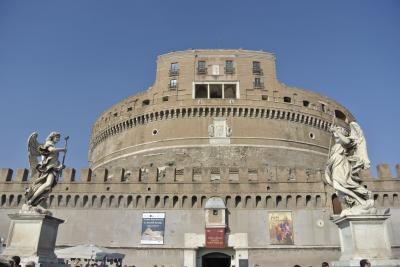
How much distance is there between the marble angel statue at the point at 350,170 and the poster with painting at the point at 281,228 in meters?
17.6

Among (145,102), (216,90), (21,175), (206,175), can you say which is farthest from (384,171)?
(21,175)

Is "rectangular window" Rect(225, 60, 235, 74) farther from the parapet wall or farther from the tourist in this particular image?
the tourist

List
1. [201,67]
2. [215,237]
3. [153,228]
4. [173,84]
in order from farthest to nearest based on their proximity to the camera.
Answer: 1. [201,67]
2. [173,84]
3. [153,228]
4. [215,237]

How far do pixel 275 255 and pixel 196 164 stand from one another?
11.1 m

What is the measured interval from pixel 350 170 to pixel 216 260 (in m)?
21.8

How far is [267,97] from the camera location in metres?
34.1

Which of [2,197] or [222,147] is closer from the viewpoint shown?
[2,197]

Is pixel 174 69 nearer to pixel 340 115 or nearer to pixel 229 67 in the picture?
pixel 229 67

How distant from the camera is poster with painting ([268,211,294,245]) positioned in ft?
76.4

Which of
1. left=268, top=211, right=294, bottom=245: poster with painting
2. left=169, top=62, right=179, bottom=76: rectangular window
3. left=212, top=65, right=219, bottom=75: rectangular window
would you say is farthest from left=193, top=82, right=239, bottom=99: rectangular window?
left=268, top=211, right=294, bottom=245: poster with painting

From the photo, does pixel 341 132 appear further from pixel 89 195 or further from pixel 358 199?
pixel 89 195

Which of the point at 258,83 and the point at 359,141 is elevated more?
the point at 258,83

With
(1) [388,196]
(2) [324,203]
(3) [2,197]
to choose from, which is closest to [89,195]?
(3) [2,197]

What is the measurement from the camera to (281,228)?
23.6 meters
